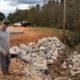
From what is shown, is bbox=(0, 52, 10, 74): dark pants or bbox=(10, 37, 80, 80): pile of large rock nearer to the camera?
bbox=(0, 52, 10, 74): dark pants

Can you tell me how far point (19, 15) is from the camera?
73812mm

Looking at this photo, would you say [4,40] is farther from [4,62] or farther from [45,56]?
[45,56]

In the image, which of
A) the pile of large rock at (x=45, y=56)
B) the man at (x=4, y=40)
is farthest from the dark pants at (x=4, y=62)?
the pile of large rock at (x=45, y=56)

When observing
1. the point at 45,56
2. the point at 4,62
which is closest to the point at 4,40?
the point at 4,62

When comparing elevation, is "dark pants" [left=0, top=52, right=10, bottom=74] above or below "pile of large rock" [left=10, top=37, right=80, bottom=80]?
above

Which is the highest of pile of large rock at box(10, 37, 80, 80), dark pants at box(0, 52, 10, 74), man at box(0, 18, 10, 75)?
man at box(0, 18, 10, 75)

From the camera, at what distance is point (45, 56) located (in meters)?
24.6

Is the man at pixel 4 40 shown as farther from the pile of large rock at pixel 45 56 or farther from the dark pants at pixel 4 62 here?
the pile of large rock at pixel 45 56

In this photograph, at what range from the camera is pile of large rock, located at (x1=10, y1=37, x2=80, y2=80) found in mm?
19781

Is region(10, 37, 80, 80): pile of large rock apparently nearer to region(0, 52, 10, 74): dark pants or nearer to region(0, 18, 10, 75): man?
region(0, 52, 10, 74): dark pants

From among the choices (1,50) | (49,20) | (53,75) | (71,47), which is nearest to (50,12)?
(49,20)

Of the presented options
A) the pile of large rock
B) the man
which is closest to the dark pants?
the man

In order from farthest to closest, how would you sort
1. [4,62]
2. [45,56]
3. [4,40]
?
[45,56] < [4,62] < [4,40]

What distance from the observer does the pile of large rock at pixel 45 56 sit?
779 inches
